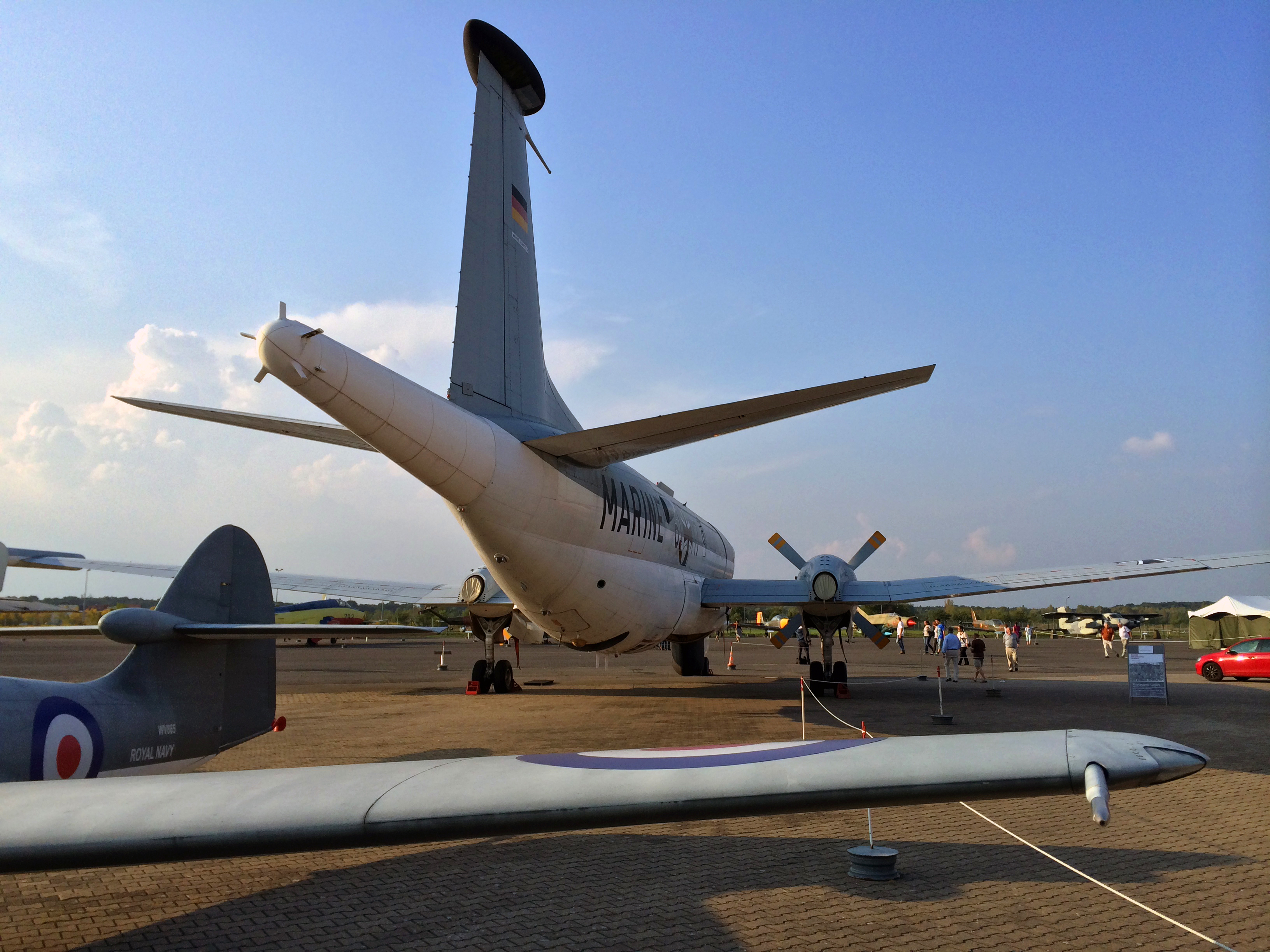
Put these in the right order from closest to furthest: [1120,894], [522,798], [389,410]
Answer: [522,798], [1120,894], [389,410]

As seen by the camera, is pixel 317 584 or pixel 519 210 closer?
pixel 519 210

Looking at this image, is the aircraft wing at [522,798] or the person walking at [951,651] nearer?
the aircraft wing at [522,798]

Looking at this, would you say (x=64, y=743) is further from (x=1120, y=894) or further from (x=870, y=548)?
(x=870, y=548)

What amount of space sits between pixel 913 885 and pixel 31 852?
17.1 feet

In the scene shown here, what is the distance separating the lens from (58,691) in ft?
17.7

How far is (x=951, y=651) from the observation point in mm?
21734

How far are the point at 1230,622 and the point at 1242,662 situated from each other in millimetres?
13146

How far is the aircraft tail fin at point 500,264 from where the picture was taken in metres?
11.5

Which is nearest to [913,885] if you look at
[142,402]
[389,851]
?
[389,851]

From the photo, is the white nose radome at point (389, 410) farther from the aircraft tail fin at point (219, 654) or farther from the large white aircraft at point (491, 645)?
the aircraft tail fin at point (219, 654)

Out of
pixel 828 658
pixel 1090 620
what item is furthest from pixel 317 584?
pixel 1090 620

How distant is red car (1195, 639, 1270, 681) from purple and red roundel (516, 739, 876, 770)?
2573 cm

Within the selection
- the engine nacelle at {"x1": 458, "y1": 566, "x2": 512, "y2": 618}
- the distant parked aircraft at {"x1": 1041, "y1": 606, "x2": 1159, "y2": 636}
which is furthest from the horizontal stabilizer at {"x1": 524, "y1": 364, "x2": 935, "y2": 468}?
the distant parked aircraft at {"x1": 1041, "y1": 606, "x2": 1159, "y2": 636}

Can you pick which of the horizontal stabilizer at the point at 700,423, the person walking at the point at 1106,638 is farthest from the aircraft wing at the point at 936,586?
the person walking at the point at 1106,638
